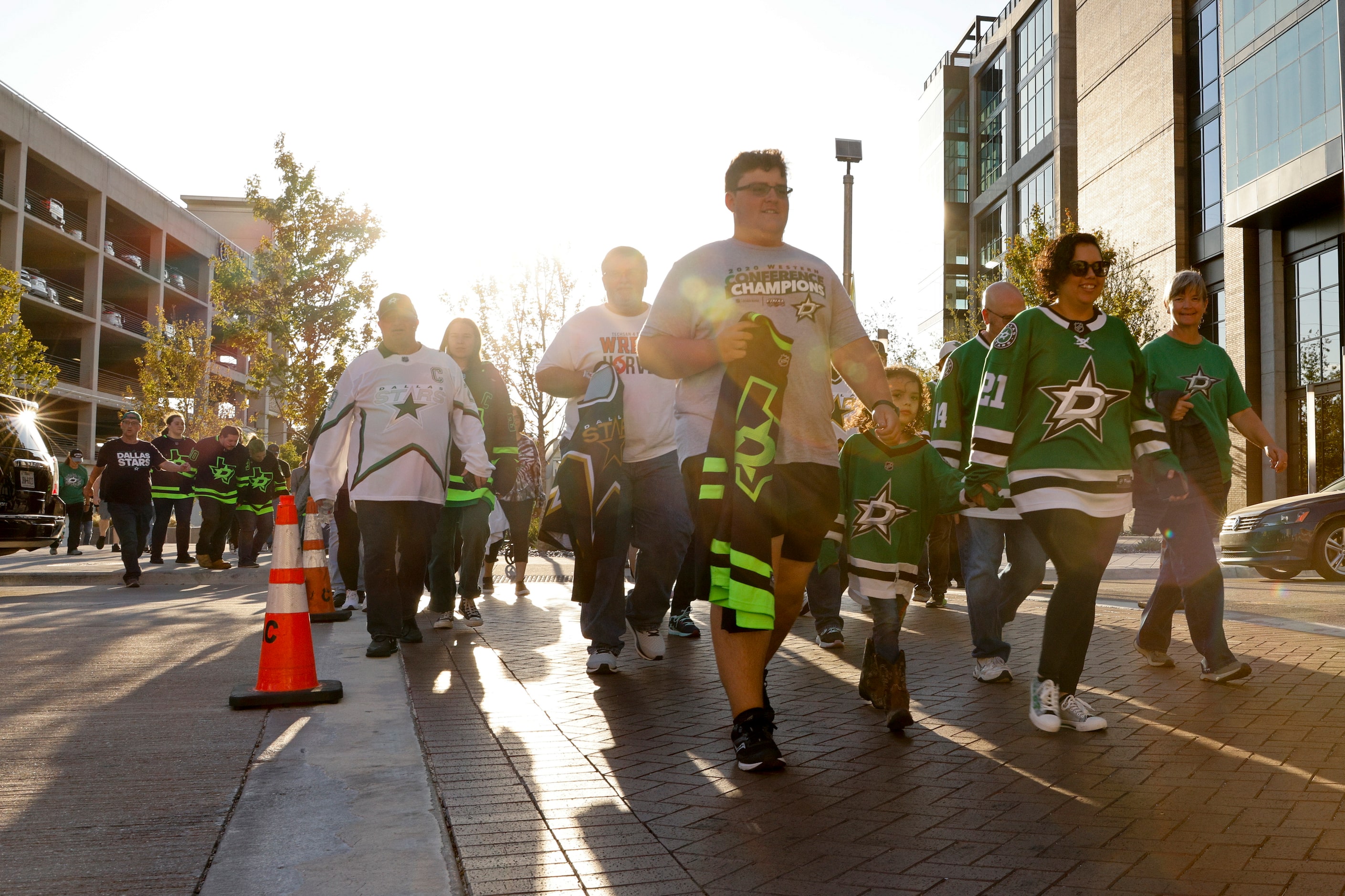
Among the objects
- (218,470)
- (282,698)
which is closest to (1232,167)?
(218,470)

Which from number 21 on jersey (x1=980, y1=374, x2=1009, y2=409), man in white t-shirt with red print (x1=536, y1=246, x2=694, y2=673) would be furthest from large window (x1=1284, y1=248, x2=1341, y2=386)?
number 21 on jersey (x1=980, y1=374, x2=1009, y2=409)

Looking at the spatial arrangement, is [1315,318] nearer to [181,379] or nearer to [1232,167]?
[1232,167]

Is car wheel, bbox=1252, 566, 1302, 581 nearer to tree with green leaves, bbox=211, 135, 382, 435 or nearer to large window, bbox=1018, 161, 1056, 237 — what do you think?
tree with green leaves, bbox=211, 135, 382, 435

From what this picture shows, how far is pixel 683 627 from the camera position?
24.9ft

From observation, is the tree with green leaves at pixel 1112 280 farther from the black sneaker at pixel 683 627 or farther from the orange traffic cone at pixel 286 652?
the orange traffic cone at pixel 286 652

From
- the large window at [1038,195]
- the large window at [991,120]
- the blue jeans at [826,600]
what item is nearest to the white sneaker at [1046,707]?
the blue jeans at [826,600]

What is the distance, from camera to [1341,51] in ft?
85.1

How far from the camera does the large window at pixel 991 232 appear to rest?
5231 centimetres

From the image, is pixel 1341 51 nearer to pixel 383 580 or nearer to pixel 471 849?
pixel 383 580

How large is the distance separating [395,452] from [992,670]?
330 cm

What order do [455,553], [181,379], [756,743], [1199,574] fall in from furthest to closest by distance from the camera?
[181,379] < [455,553] < [1199,574] < [756,743]

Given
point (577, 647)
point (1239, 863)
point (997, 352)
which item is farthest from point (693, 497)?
point (577, 647)

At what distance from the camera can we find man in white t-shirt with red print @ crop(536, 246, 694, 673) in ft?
19.3

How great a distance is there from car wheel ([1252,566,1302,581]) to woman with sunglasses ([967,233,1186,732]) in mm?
10081
